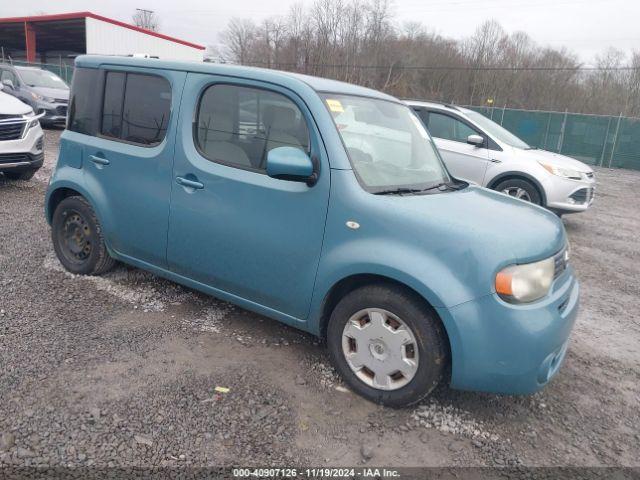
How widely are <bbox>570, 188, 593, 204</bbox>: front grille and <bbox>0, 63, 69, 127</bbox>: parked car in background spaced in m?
13.6

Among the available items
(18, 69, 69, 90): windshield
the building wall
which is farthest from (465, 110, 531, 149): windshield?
the building wall

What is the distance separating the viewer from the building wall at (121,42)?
1133 inches

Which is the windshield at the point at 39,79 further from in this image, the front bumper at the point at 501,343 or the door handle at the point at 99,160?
the front bumper at the point at 501,343

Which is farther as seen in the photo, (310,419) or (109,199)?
(109,199)

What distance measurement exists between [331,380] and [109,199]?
7.60 feet

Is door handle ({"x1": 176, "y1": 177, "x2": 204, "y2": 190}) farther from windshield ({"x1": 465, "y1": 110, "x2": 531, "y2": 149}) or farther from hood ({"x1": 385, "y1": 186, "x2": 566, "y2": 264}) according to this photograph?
windshield ({"x1": 465, "y1": 110, "x2": 531, "y2": 149})

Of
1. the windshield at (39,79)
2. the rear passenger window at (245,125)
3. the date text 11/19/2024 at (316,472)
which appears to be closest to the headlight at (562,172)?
the rear passenger window at (245,125)

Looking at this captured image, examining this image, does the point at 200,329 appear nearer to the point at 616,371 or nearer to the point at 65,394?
the point at 65,394

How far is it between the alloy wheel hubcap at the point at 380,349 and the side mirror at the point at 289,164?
89cm

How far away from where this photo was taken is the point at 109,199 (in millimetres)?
4020

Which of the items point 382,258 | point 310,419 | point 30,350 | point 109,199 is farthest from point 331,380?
point 109,199

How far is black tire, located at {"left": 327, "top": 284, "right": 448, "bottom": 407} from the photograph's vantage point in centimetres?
271

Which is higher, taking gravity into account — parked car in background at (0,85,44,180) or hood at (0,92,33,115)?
hood at (0,92,33,115)

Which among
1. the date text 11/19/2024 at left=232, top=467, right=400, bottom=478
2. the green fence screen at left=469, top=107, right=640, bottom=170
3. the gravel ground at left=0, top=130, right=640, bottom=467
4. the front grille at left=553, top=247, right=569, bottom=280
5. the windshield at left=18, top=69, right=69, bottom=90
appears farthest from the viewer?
the green fence screen at left=469, top=107, right=640, bottom=170
